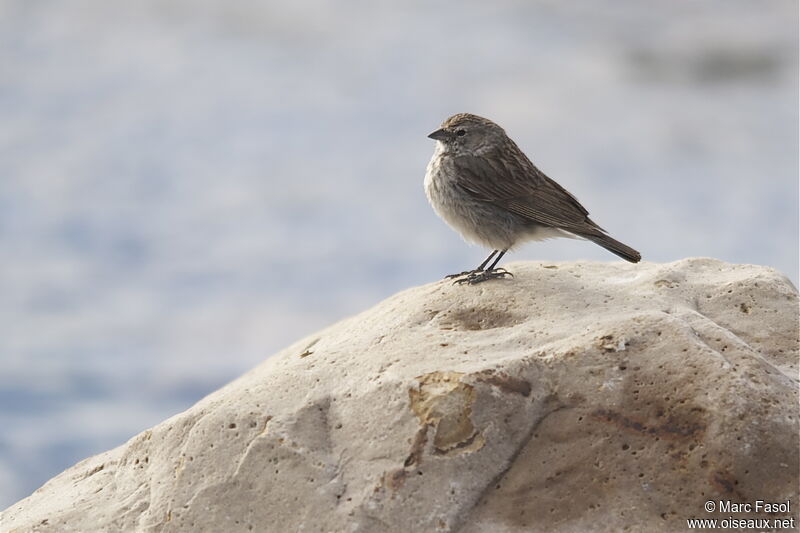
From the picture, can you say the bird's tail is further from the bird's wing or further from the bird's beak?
the bird's beak

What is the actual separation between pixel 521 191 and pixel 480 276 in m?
0.78

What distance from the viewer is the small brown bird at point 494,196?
7.18m

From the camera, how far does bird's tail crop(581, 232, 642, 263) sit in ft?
22.3

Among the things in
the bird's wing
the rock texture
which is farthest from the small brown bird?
the rock texture

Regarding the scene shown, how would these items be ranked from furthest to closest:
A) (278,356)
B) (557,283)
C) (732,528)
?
(278,356), (557,283), (732,528)

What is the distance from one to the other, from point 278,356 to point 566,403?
313cm

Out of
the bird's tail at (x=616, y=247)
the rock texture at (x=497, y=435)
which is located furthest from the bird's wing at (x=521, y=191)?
the rock texture at (x=497, y=435)

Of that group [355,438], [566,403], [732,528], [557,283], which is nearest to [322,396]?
[355,438]

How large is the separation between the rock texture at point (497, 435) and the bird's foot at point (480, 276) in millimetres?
553

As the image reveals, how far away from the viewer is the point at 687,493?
17.6 feet

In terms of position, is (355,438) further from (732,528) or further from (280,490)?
(732,528)

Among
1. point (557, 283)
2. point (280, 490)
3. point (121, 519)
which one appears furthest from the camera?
point (557, 283)

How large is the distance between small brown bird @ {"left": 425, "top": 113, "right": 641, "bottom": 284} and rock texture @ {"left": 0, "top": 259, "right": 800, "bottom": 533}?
36.3 inches

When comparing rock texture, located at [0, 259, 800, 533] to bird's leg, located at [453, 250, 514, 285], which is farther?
bird's leg, located at [453, 250, 514, 285]
